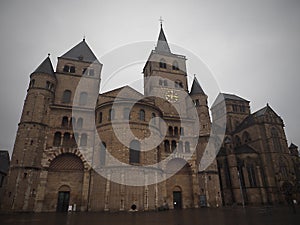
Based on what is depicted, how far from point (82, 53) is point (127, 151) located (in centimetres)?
2388

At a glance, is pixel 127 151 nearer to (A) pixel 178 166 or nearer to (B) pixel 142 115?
(B) pixel 142 115

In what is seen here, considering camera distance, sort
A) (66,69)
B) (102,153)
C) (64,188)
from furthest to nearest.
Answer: (66,69)
(102,153)
(64,188)

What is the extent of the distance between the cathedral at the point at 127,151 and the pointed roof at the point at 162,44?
4.33 meters

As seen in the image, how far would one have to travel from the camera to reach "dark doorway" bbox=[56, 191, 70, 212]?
94.6 feet

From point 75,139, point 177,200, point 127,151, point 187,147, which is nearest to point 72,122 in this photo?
point 75,139

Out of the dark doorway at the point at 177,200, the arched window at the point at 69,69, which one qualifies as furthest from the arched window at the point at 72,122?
the dark doorway at the point at 177,200

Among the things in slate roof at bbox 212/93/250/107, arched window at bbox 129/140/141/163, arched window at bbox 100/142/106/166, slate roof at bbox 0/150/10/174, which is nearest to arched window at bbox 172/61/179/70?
slate roof at bbox 212/93/250/107

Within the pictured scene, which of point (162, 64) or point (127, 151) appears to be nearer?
point (127, 151)

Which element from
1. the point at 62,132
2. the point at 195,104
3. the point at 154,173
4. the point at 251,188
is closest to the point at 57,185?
the point at 62,132

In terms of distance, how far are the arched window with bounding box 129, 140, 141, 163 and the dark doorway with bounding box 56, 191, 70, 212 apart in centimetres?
1005

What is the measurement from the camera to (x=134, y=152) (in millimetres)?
29266

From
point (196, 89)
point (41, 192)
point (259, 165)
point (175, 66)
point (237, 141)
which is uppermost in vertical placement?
point (175, 66)

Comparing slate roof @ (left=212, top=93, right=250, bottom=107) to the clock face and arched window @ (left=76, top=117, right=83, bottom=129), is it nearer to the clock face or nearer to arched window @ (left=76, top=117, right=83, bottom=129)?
the clock face

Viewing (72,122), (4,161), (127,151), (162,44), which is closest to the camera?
(127,151)
